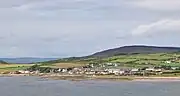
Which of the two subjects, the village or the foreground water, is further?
the village

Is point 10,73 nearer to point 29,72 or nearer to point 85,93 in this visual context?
point 29,72

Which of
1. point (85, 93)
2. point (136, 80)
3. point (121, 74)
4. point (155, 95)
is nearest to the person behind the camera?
point (155, 95)

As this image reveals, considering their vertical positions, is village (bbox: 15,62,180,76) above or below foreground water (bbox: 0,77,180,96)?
above

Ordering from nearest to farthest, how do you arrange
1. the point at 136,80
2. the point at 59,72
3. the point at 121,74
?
the point at 136,80 < the point at 121,74 < the point at 59,72

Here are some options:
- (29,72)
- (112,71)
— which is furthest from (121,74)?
(29,72)

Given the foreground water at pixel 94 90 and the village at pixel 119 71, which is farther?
the village at pixel 119 71

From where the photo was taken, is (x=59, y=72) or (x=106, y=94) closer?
(x=106, y=94)

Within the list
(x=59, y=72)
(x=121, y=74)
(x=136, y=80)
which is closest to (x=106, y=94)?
(x=136, y=80)

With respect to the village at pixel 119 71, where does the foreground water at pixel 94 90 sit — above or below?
below

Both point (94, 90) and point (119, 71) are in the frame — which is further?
point (119, 71)

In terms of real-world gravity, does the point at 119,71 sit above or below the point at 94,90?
above
